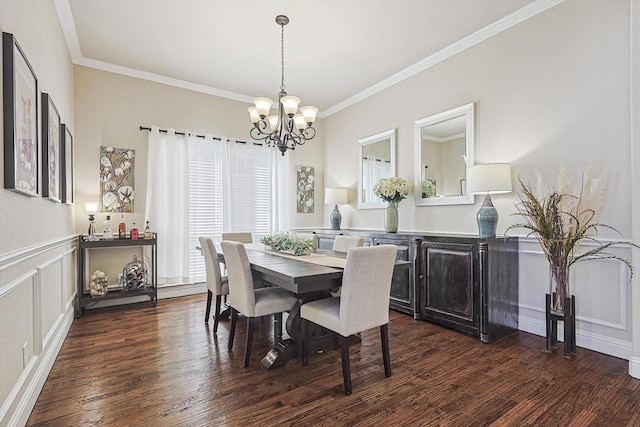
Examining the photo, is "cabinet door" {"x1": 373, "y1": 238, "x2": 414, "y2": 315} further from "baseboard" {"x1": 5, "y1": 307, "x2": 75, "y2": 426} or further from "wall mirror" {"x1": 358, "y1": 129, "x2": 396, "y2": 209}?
"baseboard" {"x1": 5, "y1": 307, "x2": 75, "y2": 426}

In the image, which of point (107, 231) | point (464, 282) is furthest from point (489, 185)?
point (107, 231)

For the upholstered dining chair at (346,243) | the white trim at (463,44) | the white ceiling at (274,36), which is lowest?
the upholstered dining chair at (346,243)

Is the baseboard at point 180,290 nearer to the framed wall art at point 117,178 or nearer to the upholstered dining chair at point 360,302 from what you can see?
the framed wall art at point 117,178

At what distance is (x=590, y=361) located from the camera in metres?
2.43

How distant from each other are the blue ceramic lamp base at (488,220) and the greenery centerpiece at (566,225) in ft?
1.06

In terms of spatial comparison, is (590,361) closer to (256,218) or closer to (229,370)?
(229,370)

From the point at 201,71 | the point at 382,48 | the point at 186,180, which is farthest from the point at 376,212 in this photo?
the point at 201,71

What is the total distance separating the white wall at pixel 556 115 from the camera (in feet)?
8.18

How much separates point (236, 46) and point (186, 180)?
1862 mm

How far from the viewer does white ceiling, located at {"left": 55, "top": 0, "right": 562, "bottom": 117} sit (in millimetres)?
2914

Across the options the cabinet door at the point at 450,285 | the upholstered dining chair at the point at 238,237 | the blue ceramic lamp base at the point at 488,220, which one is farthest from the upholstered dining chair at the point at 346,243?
the upholstered dining chair at the point at 238,237

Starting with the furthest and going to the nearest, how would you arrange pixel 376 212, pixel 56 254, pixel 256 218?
pixel 256 218 → pixel 376 212 → pixel 56 254

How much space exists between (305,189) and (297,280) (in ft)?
12.4

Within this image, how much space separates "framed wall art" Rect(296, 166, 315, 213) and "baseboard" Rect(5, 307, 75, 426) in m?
3.51
